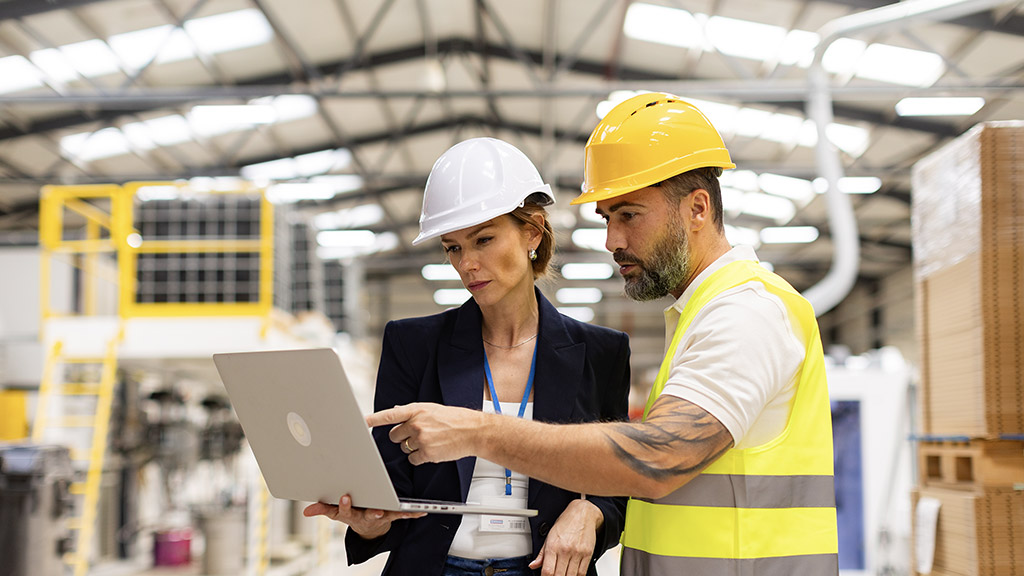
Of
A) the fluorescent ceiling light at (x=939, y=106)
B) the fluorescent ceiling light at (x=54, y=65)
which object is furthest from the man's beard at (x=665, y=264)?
the fluorescent ceiling light at (x=939, y=106)

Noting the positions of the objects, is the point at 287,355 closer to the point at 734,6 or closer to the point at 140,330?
the point at 140,330

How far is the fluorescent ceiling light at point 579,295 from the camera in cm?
2759

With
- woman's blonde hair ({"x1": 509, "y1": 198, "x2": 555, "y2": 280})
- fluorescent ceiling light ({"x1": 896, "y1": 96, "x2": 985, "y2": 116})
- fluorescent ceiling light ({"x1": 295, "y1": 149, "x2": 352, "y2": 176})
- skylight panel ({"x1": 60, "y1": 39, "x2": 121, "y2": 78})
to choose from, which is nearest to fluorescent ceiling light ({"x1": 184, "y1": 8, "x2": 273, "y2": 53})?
skylight panel ({"x1": 60, "y1": 39, "x2": 121, "y2": 78})

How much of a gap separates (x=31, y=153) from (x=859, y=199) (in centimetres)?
1526

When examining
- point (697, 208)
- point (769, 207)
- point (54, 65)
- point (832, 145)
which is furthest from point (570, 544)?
point (769, 207)

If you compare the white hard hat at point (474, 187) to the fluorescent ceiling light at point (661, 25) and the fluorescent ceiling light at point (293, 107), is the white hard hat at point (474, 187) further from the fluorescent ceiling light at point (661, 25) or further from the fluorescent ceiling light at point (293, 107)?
the fluorescent ceiling light at point (293, 107)

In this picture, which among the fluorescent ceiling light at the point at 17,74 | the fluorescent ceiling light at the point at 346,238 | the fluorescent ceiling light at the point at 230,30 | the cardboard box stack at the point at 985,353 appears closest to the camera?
the cardboard box stack at the point at 985,353

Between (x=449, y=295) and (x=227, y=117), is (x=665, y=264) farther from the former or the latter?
(x=449, y=295)

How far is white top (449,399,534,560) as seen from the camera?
2.08 m

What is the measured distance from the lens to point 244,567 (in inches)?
395

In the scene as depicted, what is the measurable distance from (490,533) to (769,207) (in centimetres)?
1824

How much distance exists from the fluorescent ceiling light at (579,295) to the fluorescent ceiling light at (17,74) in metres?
17.0

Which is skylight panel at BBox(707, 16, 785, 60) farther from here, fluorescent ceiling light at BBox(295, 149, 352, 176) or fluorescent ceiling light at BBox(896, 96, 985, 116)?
fluorescent ceiling light at BBox(295, 149, 352, 176)

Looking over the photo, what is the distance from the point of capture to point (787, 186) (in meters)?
17.6
